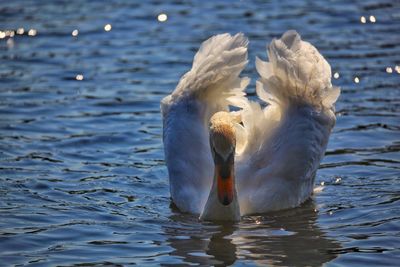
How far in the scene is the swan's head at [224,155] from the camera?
10.5 m

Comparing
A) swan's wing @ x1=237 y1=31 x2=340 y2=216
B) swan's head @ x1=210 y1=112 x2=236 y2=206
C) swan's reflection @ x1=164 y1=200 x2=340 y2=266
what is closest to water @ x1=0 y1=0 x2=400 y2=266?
swan's reflection @ x1=164 y1=200 x2=340 y2=266

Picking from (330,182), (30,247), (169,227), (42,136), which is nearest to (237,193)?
(169,227)

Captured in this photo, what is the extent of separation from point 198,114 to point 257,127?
70 cm

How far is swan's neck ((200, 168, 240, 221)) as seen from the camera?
424 inches

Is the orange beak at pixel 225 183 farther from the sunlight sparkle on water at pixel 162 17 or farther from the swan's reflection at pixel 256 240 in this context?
the sunlight sparkle on water at pixel 162 17

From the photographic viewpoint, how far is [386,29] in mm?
19156

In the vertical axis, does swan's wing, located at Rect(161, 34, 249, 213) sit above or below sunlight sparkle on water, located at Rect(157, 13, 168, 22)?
below

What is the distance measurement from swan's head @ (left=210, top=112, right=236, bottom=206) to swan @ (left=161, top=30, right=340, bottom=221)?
0.46 meters

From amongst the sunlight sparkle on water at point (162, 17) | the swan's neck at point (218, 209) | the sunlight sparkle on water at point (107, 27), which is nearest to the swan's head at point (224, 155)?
the swan's neck at point (218, 209)

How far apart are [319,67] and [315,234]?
2446 mm

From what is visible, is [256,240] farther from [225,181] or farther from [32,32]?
[32,32]

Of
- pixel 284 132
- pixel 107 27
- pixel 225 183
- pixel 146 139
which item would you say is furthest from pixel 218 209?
pixel 107 27

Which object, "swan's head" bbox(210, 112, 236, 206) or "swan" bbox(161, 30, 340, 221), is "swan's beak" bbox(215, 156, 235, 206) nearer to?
"swan's head" bbox(210, 112, 236, 206)

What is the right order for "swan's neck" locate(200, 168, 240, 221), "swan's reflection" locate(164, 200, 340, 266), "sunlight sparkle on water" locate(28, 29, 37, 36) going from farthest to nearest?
"sunlight sparkle on water" locate(28, 29, 37, 36) < "swan's neck" locate(200, 168, 240, 221) < "swan's reflection" locate(164, 200, 340, 266)
